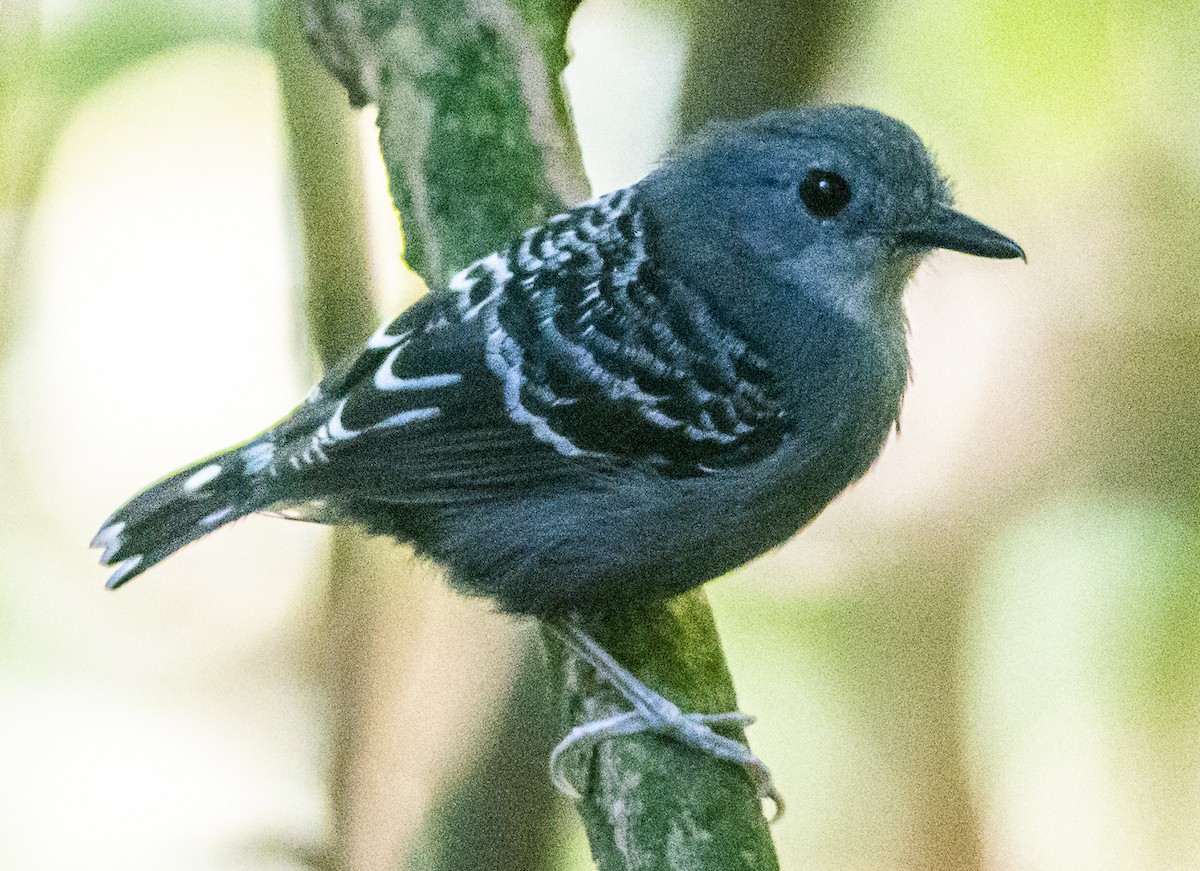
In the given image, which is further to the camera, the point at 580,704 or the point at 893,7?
the point at 893,7

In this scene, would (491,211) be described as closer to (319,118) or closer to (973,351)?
(319,118)

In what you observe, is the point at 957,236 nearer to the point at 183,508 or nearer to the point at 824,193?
the point at 824,193

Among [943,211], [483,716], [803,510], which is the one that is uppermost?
[943,211]

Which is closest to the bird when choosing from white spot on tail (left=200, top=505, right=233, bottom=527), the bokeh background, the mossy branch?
white spot on tail (left=200, top=505, right=233, bottom=527)

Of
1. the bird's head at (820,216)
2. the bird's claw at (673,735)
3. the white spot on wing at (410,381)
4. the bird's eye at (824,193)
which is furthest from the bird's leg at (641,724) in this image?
the bird's eye at (824,193)

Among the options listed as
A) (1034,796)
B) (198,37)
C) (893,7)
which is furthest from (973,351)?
(198,37)

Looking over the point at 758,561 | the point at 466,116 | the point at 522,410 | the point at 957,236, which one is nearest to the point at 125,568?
the point at 522,410

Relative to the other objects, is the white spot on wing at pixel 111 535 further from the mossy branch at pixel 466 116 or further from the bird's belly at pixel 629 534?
the mossy branch at pixel 466 116
